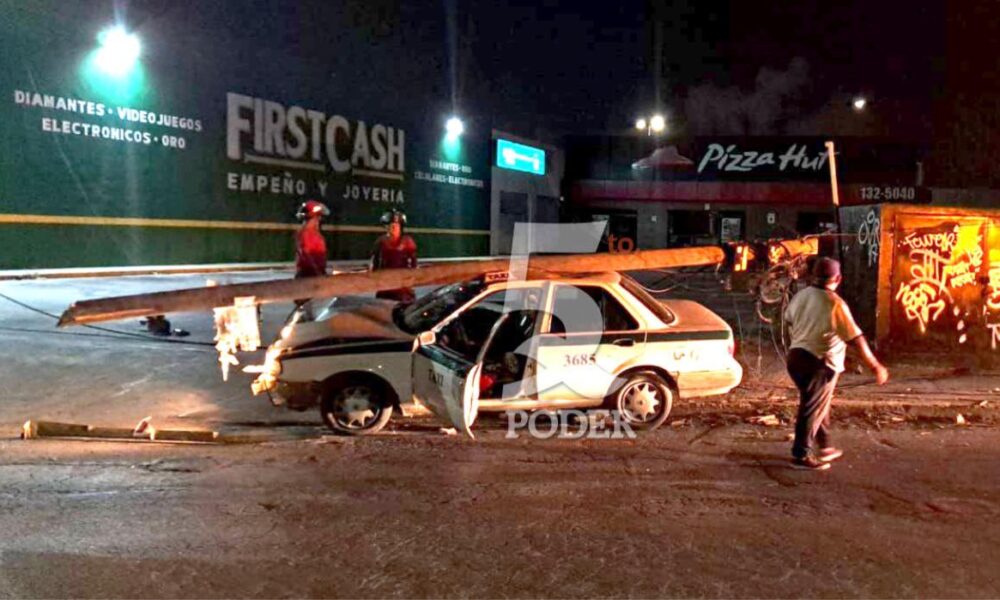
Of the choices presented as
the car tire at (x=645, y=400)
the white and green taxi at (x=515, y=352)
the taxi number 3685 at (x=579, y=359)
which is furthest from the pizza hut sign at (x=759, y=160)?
the taxi number 3685 at (x=579, y=359)

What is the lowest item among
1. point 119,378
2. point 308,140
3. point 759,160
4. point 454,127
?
point 119,378

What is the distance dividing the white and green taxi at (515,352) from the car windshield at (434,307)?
15 mm

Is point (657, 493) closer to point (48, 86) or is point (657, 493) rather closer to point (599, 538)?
point (599, 538)

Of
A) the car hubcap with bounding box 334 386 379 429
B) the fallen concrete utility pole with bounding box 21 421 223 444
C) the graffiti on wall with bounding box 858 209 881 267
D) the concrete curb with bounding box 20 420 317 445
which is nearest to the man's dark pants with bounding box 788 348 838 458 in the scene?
the car hubcap with bounding box 334 386 379 429

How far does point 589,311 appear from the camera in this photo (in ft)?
25.5

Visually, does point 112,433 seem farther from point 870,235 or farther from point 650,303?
point 870,235

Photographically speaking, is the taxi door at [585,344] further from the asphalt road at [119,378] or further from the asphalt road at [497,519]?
the asphalt road at [119,378]

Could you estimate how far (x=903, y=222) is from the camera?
1047cm

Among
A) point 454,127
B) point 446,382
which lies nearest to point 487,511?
point 446,382

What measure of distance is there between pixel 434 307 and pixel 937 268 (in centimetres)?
652

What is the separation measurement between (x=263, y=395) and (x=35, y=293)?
8.33m

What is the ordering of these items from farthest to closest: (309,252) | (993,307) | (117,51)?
Result: (117,51)
(993,307)
(309,252)

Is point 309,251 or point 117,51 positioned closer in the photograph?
point 309,251

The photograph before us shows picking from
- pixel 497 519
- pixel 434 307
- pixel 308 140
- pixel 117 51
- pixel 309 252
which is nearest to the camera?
pixel 497 519
